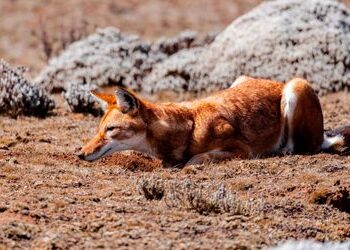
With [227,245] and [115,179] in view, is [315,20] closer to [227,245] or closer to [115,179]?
[115,179]

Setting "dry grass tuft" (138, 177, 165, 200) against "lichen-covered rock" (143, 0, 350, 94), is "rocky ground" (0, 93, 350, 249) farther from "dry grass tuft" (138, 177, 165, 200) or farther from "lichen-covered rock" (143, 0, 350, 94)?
"lichen-covered rock" (143, 0, 350, 94)

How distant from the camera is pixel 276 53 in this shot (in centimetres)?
1407

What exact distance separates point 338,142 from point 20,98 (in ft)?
16.3

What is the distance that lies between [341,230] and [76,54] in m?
9.70

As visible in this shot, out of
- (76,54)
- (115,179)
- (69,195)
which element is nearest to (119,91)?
(115,179)

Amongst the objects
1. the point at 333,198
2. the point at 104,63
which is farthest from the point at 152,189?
the point at 104,63

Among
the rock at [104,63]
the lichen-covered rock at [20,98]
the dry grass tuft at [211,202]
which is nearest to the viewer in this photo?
the dry grass tuft at [211,202]

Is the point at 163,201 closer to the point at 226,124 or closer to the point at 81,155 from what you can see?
the point at 81,155

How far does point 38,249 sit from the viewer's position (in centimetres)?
552

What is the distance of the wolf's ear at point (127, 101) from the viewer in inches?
330

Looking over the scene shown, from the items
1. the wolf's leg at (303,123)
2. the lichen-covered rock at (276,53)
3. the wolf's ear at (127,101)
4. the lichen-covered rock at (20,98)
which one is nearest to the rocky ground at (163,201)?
the wolf's leg at (303,123)

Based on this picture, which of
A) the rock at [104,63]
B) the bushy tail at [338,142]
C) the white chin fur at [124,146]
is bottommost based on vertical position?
the bushy tail at [338,142]

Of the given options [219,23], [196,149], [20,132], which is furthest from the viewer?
[219,23]

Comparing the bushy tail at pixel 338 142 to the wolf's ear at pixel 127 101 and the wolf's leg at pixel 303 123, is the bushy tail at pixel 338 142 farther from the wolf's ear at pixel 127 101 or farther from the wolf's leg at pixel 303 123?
the wolf's ear at pixel 127 101
